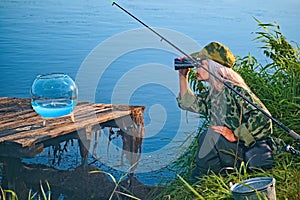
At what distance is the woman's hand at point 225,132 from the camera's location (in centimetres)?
398

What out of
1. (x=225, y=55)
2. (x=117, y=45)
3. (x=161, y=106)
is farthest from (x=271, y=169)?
(x=117, y=45)

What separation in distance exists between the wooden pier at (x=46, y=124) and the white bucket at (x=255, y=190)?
1837 mm

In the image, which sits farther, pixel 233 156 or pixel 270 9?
pixel 270 9

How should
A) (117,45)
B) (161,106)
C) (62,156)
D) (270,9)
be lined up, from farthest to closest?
(270,9) → (117,45) → (161,106) → (62,156)

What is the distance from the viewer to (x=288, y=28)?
1374cm

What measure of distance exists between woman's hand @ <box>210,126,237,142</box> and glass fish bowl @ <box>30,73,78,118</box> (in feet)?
4.92

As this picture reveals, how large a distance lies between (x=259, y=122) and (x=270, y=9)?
14.8 meters

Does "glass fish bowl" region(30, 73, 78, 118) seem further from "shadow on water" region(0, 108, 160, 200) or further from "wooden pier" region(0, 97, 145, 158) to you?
"shadow on water" region(0, 108, 160, 200)

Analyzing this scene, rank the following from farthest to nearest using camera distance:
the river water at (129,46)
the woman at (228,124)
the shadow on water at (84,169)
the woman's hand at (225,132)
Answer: the river water at (129,46), the shadow on water at (84,169), the woman's hand at (225,132), the woman at (228,124)

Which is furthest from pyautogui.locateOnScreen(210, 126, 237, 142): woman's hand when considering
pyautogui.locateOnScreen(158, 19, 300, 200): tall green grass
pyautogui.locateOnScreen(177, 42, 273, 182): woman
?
pyautogui.locateOnScreen(158, 19, 300, 200): tall green grass

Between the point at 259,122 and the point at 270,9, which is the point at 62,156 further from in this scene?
the point at 270,9

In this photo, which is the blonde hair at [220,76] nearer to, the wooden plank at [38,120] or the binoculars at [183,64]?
the binoculars at [183,64]

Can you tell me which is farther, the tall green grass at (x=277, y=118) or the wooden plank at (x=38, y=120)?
the wooden plank at (x=38, y=120)

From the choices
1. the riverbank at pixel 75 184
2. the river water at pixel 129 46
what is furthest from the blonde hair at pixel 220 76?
the riverbank at pixel 75 184
